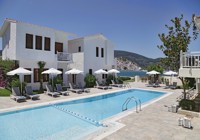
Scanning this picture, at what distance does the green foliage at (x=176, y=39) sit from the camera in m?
15.5

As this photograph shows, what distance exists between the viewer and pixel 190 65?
38.0 feet

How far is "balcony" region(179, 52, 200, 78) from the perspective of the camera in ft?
35.2

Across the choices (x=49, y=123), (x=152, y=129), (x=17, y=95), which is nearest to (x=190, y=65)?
(x=152, y=129)

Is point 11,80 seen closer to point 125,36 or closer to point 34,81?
point 34,81

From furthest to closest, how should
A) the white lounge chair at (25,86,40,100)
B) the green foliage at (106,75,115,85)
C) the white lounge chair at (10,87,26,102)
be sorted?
the green foliage at (106,75,115,85)
the white lounge chair at (25,86,40,100)
the white lounge chair at (10,87,26,102)

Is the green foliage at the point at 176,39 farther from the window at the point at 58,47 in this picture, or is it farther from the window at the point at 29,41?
the window at the point at 29,41

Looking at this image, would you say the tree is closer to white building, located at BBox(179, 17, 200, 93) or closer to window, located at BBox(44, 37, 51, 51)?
white building, located at BBox(179, 17, 200, 93)

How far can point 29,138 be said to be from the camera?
27.0ft

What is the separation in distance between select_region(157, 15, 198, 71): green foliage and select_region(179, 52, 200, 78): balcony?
12.9ft

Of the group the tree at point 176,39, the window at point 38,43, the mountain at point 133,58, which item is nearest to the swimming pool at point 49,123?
the tree at point 176,39

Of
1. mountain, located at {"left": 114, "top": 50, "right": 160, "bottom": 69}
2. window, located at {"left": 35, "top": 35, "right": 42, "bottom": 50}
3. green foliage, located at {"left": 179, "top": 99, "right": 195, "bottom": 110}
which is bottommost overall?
green foliage, located at {"left": 179, "top": 99, "right": 195, "bottom": 110}

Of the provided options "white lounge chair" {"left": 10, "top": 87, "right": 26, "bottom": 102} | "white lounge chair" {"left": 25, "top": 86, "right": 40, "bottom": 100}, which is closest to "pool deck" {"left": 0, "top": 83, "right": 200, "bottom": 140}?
"white lounge chair" {"left": 25, "top": 86, "right": 40, "bottom": 100}

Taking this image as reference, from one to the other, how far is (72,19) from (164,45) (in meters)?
17.0

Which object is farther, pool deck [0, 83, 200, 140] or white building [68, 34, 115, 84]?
white building [68, 34, 115, 84]
